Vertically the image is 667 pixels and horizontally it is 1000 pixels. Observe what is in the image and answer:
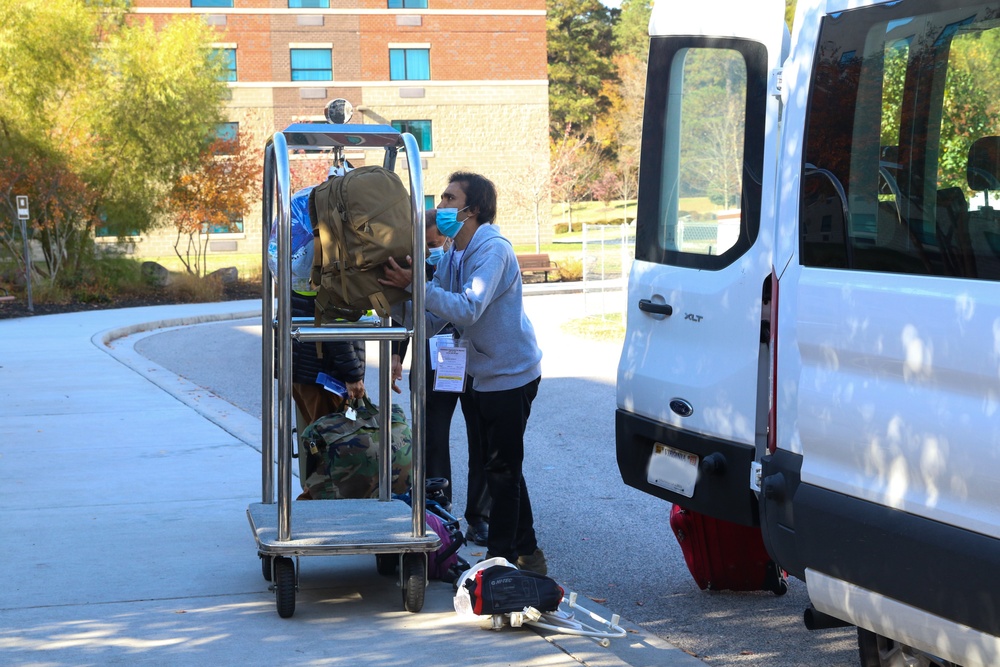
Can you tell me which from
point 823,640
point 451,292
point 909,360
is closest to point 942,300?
point 909,360

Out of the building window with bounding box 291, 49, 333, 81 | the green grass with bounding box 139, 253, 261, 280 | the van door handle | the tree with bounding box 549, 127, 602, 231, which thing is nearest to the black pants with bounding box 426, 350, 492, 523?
the van door handle

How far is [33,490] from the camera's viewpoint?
306 inches

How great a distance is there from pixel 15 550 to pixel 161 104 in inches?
1087

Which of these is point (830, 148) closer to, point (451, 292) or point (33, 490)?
point (451, 292)

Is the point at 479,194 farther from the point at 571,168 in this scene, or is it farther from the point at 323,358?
the point at 571,168

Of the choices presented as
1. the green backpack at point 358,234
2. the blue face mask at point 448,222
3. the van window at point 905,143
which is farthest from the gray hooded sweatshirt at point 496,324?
the van window at point 905,143

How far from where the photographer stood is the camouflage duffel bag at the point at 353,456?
5793mm

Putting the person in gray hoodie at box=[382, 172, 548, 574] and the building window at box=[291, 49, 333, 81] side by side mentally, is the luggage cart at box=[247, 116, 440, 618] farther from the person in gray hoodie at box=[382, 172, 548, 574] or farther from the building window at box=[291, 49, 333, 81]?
the building window at box=[291, 49, 333, 81]

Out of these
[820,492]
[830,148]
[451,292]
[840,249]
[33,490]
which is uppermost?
[830,148]

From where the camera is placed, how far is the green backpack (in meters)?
4.82

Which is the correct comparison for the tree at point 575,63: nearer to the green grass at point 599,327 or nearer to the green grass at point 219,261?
the green grass at point 219,261

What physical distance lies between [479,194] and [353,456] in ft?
4.62

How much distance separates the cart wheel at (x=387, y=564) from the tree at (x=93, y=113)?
81.4 feet

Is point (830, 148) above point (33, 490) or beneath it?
above
